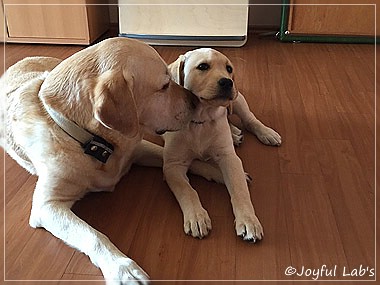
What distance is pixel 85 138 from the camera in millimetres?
1320

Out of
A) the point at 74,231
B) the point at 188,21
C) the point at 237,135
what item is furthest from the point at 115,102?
the point at 188,21

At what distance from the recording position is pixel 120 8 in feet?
10.3

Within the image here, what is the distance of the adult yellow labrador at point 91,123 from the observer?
1220 millimetres

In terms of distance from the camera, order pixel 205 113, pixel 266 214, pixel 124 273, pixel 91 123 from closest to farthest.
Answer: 1. pixel 124 273
2. pixel 91 123
3. pixel 266 214
4. pixel 205 113

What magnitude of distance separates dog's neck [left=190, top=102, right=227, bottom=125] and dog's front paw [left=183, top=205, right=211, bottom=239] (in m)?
0.33

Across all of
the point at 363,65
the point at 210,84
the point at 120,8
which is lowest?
the point at 363,65

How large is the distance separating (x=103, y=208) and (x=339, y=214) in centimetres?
79

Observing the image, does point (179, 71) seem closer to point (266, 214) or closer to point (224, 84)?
point (224, 84)

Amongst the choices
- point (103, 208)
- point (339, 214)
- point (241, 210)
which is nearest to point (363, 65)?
point (339, 214)

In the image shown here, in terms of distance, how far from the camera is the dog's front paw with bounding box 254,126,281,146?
1.85 metres

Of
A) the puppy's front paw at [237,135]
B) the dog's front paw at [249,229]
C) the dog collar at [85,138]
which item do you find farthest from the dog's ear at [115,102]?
the puppy's front paw at [237,135]

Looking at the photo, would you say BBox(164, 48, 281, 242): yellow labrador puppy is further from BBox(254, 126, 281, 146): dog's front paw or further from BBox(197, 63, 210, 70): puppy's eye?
BBox(254, 126, 281, 146): dog's front paw

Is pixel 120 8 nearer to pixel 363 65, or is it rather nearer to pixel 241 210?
pixel 363 65

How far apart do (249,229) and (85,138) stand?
0.56 metres
